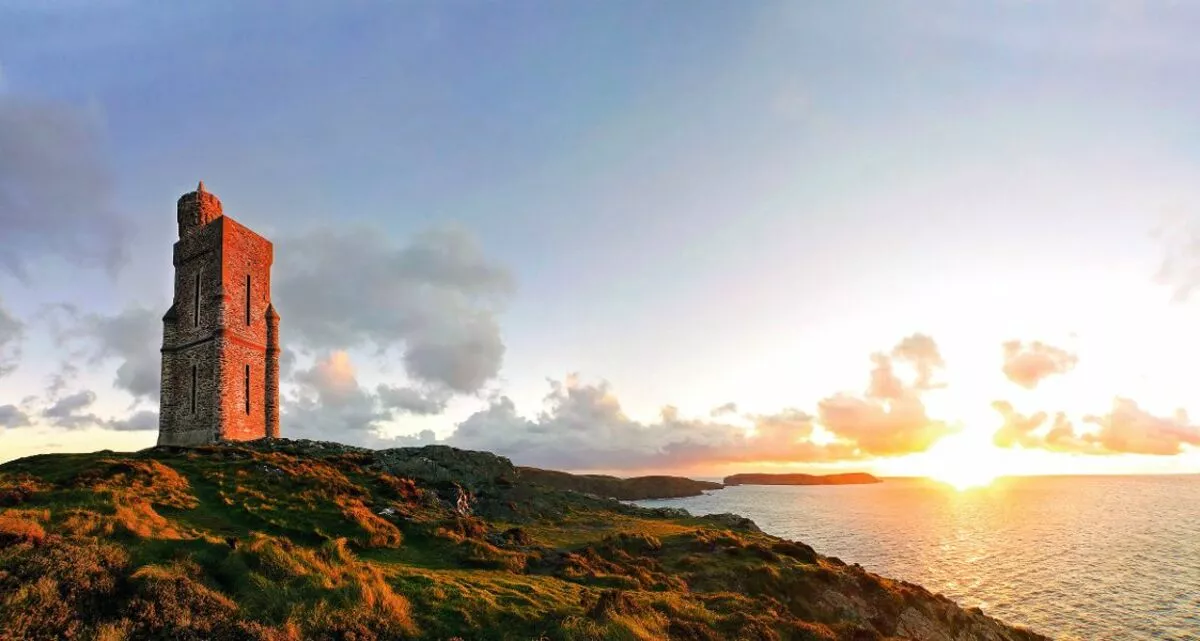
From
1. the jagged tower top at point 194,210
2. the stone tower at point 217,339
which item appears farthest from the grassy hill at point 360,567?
the jagged tower top at point 194,210

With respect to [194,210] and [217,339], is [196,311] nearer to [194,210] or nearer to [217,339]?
[217,339]

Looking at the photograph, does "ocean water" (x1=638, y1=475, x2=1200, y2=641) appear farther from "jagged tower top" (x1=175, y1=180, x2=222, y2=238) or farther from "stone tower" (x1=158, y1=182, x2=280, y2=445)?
"jagged tower top" (x1=175, y1=180, x2=222, y2=238)

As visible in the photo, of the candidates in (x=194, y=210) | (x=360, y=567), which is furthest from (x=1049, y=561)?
(x=194, y=210)

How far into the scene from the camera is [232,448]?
38.5 meters

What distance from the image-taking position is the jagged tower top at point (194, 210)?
156ft

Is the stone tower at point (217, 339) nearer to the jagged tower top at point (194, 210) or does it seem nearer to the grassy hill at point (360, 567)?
the jagged tower top at point (194, 210)

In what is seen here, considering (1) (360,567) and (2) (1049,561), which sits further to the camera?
(2) (1049,561)

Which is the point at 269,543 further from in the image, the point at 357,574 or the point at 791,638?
the point at 791,638

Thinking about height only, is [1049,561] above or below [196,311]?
below

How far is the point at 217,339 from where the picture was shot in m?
43.1

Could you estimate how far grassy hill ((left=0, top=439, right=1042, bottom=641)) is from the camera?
46.7ft

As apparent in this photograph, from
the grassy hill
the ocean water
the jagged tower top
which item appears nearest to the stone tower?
the jagged tower top

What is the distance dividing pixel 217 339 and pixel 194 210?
40.8 feet

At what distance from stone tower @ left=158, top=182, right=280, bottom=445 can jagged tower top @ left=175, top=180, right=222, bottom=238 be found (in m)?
0.08
